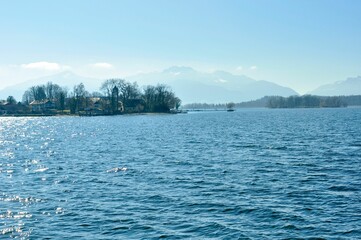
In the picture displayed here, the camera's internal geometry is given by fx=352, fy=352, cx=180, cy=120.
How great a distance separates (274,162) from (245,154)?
8.16 metres

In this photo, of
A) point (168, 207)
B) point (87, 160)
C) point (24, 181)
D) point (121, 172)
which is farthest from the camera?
point (87, 160)

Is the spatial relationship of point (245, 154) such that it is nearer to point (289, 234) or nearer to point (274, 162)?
point (274, 162)

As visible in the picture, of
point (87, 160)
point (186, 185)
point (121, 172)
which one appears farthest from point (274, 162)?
point (87, 160)

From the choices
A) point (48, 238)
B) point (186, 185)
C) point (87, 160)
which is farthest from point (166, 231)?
point (87, 160)

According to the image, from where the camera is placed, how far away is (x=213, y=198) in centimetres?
2881

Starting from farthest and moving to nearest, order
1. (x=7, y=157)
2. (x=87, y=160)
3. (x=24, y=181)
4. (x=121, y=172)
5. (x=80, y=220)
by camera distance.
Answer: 1. (x=7, y=157)
2. (x=87, y=160)
3. (x=121, y=172)
4. (x=24, y=181)
5. (x=80, y=220)

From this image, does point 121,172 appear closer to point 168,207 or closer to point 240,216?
point 168,207

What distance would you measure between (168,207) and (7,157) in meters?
39.9

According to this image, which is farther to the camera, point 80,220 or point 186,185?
point 186,185

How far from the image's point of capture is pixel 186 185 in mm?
33531

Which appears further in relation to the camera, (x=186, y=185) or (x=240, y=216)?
(x=186, y=185)

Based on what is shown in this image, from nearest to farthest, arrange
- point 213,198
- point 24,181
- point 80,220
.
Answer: point 80,220 < point 213,198 < point 24,181

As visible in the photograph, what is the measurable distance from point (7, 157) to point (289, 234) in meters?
48.9

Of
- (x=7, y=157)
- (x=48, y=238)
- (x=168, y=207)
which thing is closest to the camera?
(x=48, y=238)
